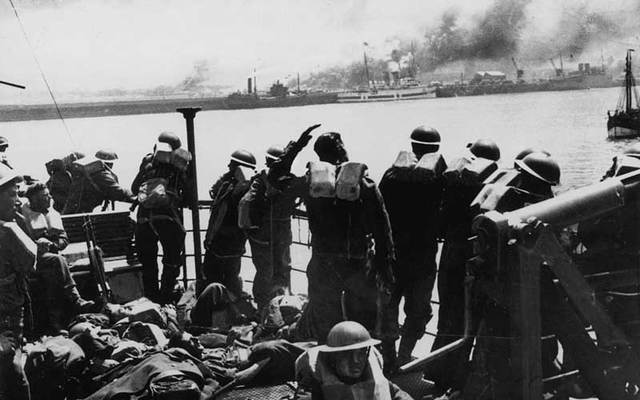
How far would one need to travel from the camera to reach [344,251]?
6527 mm

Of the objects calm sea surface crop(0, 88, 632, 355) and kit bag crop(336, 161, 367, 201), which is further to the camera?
calm sea surface crop(0, 88, 632, 355)

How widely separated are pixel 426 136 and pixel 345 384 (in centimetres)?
292

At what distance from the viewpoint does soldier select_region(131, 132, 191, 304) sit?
30.6 feet

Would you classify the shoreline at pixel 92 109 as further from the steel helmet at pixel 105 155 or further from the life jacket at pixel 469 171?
the life jacket at pixel 469 171

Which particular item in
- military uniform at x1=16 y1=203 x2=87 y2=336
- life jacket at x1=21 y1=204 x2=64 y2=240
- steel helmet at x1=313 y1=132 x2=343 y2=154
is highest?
steel helmet at x1=313 y1=132 x2=343 y2=154

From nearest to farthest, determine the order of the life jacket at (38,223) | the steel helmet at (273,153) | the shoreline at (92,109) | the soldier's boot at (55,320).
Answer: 1. the soldier's boot at (55,320)
2. the life jacket at (38,223)
3. the steel helmet at (273,153)
4. the shoreline at (92,109)

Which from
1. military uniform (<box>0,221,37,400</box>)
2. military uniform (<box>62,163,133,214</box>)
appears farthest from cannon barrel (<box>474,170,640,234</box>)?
military uniform (<box>62,163,133,214</box>)

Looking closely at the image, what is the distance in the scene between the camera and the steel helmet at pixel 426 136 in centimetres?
671

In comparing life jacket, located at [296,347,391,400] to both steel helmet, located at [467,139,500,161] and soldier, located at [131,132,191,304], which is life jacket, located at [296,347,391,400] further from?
soldier, located at [131,132,191,304]

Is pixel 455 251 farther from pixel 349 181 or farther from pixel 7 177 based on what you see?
pixel 7 177

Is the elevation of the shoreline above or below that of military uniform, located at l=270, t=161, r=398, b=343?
above

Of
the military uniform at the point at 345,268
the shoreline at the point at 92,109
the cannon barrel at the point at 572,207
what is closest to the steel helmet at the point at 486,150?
the military uniform at the point at 345,268

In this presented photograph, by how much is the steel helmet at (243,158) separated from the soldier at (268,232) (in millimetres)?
343

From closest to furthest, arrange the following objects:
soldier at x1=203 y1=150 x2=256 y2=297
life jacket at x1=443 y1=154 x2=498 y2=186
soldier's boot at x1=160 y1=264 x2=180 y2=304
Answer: life jacket at x1=443 y1=154 x2=498 y2=186 → soldier at x1=203 y1=150 x2=256 y2=297 → soldier's boot at x1=160 y1=264 x2=180 y2=304
